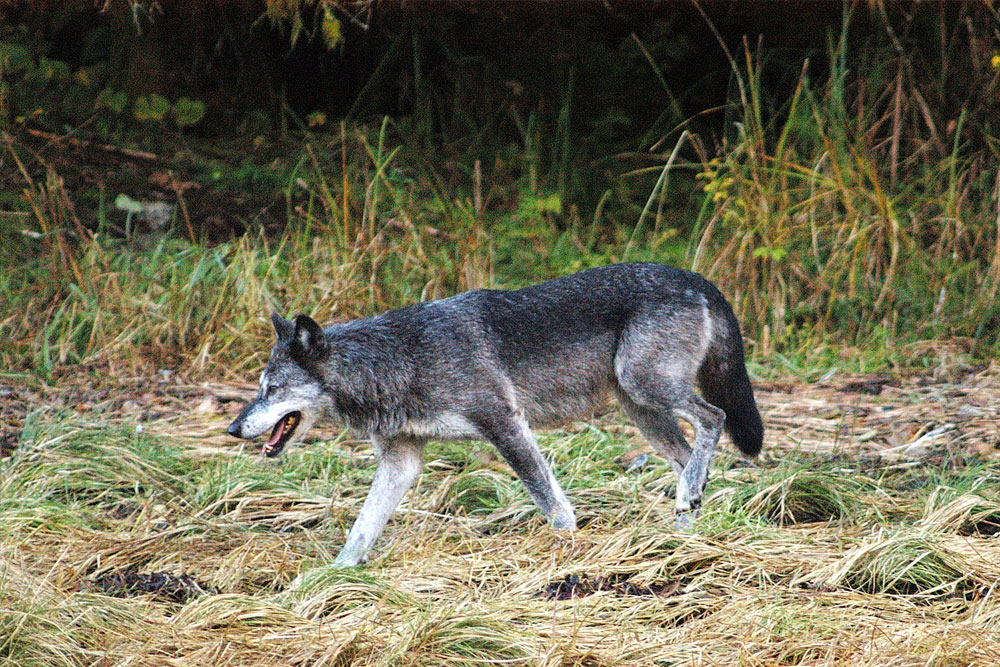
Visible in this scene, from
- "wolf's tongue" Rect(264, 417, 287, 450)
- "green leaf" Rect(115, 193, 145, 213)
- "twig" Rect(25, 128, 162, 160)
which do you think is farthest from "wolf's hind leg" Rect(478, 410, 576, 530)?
"twig" Rect(25, 128, 162, 160)

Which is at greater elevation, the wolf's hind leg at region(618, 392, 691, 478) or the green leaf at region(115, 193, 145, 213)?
the wolf's hind leg at region(618, 392, 691, 478)

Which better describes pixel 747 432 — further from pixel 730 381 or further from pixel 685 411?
pixel 685 411

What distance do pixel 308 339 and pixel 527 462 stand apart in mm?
1139

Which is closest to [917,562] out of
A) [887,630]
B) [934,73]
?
[887,630]

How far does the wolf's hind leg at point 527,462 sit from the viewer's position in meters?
5.19

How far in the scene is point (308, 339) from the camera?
17.2ft

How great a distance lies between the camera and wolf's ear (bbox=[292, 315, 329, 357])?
520cm

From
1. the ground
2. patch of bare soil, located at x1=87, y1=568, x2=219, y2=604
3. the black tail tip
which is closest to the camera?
the ground

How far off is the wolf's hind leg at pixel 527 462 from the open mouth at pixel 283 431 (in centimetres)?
86

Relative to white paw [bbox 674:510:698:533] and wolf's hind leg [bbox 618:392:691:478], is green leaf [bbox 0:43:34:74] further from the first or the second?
white paw [bbox 674:510:698:533]

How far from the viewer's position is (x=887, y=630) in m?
3.99

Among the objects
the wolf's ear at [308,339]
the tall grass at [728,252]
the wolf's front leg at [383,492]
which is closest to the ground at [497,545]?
the wolf's front leg at [383,492]

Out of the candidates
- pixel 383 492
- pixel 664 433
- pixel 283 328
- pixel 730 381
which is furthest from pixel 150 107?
pixel 730 381

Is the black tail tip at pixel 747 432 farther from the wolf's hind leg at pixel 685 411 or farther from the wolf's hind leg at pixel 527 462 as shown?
the wolf's hind leg at pixel 527 462
